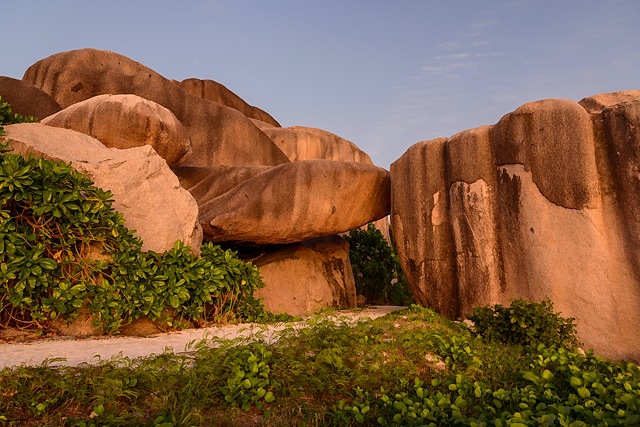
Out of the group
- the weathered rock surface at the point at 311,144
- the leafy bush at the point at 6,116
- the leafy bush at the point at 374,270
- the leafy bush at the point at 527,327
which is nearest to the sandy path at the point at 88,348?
the leafy bush at the point at 527,327

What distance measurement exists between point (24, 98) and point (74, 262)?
710 centimetres

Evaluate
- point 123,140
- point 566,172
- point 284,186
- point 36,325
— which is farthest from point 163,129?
point 566,172

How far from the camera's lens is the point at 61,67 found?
12.2m

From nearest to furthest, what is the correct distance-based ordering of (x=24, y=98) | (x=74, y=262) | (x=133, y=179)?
(x=74, y=262), (x=133, y=179), (x=24, y=98)

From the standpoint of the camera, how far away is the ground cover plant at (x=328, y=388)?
102 inches

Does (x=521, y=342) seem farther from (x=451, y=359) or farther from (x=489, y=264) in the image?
(x=489, y=264)

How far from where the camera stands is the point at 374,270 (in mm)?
12805

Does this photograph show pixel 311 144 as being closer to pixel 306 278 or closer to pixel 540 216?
pixel 306 278

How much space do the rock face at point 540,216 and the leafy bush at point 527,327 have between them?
1.35 metres

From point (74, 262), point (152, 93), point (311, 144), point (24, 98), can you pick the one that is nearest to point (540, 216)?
point (74, 262)

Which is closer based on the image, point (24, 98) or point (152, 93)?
point (24, 98)

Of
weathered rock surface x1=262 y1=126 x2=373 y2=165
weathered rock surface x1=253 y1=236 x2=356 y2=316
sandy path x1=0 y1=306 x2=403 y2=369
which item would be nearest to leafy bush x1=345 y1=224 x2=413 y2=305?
weathered rock surface x1=253 y1=236 x2=356 y2=316

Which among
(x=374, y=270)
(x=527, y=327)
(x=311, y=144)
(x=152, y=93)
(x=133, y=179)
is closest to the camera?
(x=527, y=327)

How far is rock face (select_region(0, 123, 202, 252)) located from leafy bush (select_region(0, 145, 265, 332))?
0.39 metres
